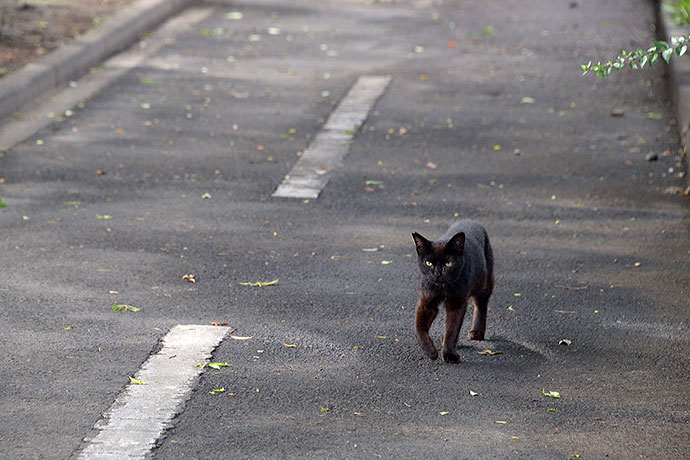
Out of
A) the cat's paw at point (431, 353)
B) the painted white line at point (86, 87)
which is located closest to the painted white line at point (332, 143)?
the painted white line at point (86, 87)

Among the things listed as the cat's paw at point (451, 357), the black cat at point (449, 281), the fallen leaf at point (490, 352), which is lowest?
the fallen leaf at point (490, 352)

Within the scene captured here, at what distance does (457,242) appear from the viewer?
219 inches

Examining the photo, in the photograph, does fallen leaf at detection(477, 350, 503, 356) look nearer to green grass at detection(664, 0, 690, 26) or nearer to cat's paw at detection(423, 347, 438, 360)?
cat's paw at detection(423, 347, 438, 360)

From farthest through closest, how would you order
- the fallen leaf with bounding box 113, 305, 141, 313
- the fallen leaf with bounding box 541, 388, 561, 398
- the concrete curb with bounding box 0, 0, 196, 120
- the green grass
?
the green grass → the concrete curb with bounding box 0, 0, 196, 120 → the fallen leaf with bounding box 113, 305, 141, 313 → the fallen leaf with bounding box 541, 388, 561, 398

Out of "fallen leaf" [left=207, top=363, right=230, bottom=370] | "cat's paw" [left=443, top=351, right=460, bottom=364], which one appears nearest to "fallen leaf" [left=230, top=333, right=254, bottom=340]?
"fallen leaf" [left=207, top=363, right=230, bottom=370]

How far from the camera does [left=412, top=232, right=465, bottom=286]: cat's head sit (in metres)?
5.55

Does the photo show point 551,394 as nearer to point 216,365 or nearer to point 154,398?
point 216,365

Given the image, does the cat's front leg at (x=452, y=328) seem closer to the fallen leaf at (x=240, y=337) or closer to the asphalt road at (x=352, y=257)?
the asphalt road at (x=352, y=257)

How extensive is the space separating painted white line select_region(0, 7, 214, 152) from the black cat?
5.61 metres

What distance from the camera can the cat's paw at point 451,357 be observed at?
5754mm

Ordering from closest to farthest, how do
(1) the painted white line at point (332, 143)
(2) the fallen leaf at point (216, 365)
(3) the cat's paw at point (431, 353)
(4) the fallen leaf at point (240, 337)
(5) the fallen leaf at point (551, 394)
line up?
(5) the fallen leaf at point (551, 394) → (2) the fallen leaf at point (216, 365) → (3) the cat's paw at point (431, 353) → (4) the fallen leaf at point (240, 337) → (1) the painted white line at point (332, 143)

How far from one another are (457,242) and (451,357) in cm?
66

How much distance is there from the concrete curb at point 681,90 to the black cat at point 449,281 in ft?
12.9

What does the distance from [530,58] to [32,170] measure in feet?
23.7
